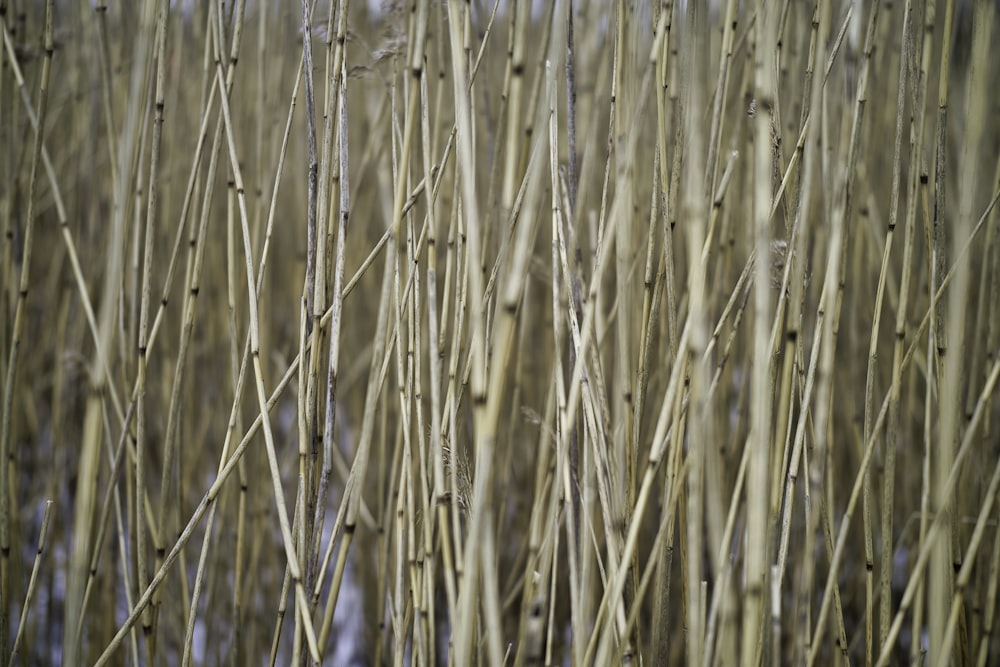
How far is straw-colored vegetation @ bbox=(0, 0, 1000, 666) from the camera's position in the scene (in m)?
0.53

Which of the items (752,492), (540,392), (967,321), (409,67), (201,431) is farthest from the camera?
(540,392)

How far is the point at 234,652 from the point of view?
87cm

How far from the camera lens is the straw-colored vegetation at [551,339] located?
0.53 metres

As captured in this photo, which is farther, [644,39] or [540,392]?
[540,392]

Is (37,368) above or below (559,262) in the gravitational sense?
below

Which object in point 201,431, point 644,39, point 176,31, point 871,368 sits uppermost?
point 176,31

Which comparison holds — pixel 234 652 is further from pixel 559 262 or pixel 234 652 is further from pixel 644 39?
pixel 644 39

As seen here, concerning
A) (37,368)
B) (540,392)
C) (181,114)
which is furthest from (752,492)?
(37,368)

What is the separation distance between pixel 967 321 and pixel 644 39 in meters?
0.66

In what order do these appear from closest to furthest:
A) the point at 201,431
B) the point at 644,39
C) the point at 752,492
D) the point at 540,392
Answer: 1. the point at 752,492
2. the point at 644,39
3. the point at 201,431
4. the point at 540,392

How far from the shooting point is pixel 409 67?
635mm

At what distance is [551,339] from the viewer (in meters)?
1.22

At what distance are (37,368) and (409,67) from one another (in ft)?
4.08

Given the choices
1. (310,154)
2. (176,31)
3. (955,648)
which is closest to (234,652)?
(310,154)
